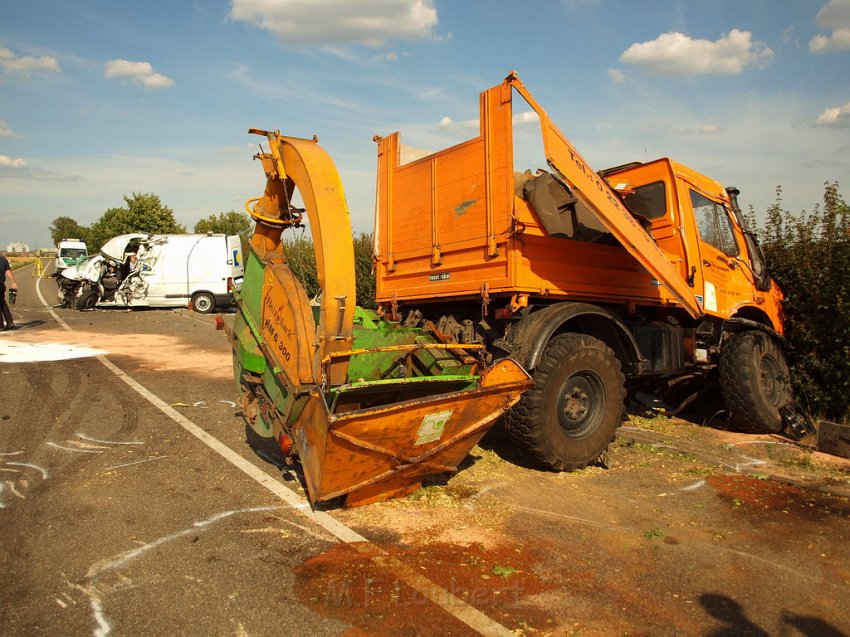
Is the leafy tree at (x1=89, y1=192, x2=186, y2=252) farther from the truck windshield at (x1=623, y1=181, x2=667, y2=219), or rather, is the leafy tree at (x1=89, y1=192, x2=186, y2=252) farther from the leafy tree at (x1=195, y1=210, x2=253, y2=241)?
the truck windshield at (x1=623, y1=181, x2=667, y2=219)

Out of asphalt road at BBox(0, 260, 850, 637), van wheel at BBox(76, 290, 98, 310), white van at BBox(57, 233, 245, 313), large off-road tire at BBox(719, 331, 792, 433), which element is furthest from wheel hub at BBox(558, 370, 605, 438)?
van wheel at BBox(76, 290, 98, 310)

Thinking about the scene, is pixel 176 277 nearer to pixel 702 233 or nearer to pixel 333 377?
pixel 702 233

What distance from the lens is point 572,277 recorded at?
5461mm

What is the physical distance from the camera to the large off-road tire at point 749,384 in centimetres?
669

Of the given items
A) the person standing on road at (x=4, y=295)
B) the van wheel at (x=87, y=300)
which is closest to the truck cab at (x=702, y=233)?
the person standing on road at (x=4, y=295)

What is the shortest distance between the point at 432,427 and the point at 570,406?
1788mm

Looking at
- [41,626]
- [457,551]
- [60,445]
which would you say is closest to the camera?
[41,626]

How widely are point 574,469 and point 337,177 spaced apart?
313 centimetres

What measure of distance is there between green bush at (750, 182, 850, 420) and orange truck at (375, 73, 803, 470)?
35 cm

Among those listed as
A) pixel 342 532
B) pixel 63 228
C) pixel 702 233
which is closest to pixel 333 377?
pixel 342 532

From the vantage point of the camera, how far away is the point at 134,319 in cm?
1708

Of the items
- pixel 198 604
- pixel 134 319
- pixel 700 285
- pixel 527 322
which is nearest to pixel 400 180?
pixel 527 322

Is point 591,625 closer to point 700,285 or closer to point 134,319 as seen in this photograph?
point 700,285

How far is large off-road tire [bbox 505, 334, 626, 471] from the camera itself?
4855 mm
